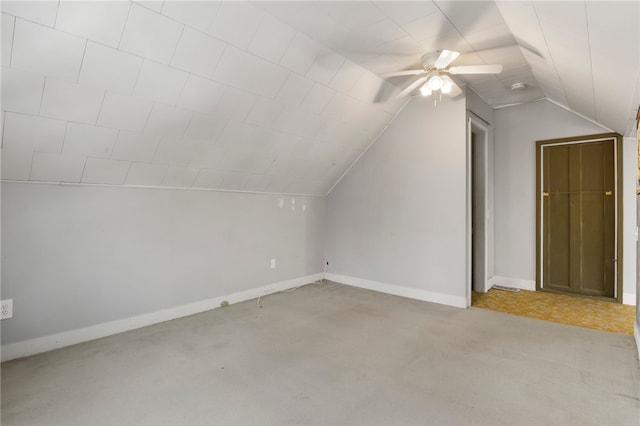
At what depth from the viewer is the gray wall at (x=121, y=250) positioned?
260cm

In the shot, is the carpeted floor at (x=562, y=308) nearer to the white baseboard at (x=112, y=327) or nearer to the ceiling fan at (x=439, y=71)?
the ceiling fan at (x=439, y=71)

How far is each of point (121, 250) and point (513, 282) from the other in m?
4.86

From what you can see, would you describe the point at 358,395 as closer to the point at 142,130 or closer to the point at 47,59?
the point at 142,130

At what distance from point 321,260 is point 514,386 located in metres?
3.24

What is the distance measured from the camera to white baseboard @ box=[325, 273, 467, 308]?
3.91 metres

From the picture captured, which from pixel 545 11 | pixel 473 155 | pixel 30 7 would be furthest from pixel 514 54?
pixel 30 7

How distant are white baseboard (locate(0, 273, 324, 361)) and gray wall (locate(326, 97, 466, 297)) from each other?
56.8 inches

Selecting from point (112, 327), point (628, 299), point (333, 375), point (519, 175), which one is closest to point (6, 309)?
point (112, 327)

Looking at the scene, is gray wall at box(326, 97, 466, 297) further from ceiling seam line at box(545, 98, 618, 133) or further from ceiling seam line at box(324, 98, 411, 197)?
ceiling seam line at box(545, 98, 618, 133)

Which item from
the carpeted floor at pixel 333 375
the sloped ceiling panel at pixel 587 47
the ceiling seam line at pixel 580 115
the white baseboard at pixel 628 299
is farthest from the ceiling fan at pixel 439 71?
the white baseboard at pixel 628 299

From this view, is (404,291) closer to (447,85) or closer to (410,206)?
(410,206)

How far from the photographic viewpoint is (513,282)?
4.79 m

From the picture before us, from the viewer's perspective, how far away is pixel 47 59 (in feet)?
6.66

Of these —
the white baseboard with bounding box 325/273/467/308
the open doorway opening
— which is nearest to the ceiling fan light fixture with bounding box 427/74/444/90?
the open doorway opening
